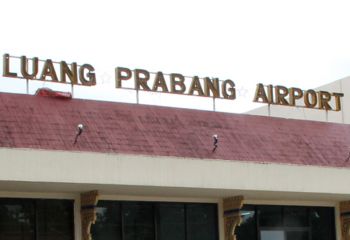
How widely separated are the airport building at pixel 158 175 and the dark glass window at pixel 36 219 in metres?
0.02

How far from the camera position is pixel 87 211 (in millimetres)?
19359

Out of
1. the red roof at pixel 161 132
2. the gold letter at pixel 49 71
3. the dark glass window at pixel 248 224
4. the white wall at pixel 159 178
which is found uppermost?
the gold letter at pixel 49 71

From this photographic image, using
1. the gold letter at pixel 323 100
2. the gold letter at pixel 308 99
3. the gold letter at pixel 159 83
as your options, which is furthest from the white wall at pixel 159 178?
the gold letter at pixel 323 100

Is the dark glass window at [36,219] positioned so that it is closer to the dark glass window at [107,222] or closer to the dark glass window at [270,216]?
the dark glass window at [107,222]

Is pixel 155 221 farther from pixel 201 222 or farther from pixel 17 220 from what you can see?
pixel 17 220

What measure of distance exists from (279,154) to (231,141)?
137 cm

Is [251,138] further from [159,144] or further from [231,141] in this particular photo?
[159,144]

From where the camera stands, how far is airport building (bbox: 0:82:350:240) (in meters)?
18.5

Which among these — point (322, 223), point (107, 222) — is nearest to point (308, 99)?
point (322, 223)

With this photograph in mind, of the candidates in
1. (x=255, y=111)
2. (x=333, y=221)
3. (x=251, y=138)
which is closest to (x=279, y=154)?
(x=251, y=138)

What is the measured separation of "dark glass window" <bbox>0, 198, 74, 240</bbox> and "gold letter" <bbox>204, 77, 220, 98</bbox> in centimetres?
658

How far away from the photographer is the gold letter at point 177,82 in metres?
24.0

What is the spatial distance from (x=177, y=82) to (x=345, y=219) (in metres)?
5.93

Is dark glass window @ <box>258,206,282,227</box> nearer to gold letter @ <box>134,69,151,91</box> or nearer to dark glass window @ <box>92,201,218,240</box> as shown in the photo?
dark glass window @ <box>92,201,218,240</box>
